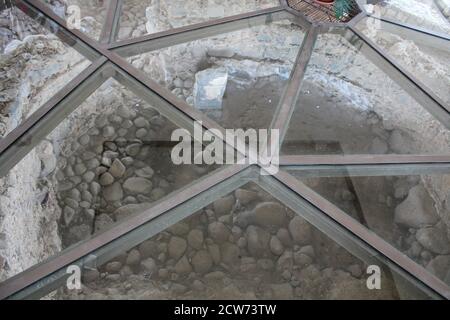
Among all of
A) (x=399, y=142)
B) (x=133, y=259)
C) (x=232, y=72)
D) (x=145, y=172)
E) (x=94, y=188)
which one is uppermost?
(x=232, y=72)

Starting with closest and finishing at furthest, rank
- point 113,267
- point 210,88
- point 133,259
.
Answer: point 113,267
point 133,259
point 210,88

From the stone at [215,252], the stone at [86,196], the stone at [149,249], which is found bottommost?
the stone at [149,249]

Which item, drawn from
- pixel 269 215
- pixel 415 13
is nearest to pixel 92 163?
pixel 269 215

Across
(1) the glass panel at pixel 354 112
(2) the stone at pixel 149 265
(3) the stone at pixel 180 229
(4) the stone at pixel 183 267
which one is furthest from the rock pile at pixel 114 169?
(1) the glass panel at pixel 354 112

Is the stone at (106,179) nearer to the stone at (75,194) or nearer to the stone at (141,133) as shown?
the stone at (75,194)

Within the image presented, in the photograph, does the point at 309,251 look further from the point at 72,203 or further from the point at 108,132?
the point at 108,132

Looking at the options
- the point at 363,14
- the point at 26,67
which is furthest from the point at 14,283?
the point at 363,14
